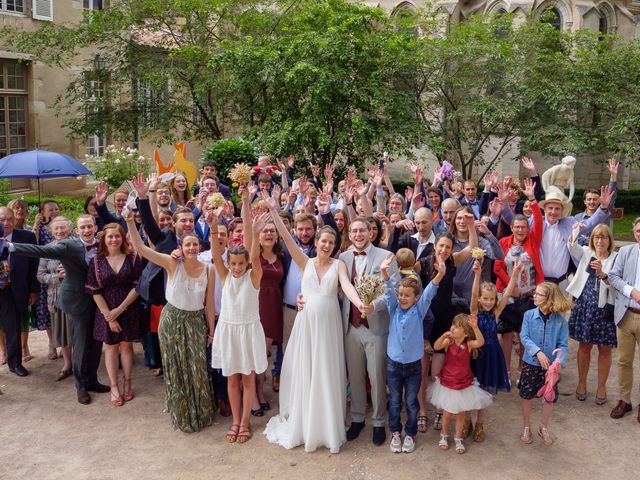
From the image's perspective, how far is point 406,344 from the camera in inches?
214

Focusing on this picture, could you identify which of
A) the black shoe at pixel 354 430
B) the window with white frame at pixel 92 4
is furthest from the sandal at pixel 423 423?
the window with white frame at pixel 92 4

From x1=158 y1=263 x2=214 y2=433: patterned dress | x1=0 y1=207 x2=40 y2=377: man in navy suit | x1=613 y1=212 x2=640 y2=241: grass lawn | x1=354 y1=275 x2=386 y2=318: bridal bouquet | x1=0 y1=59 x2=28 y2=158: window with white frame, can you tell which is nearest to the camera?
x1=354 y1=275 x2=386 y2=318: bridal bouquet

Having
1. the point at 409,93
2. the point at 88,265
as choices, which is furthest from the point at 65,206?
the point at 88,265

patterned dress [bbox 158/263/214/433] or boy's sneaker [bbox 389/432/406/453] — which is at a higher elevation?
patterned dress [bbox 158/263/214/433]

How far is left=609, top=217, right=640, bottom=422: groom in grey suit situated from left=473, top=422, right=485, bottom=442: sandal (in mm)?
1481

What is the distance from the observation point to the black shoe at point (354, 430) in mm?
5758

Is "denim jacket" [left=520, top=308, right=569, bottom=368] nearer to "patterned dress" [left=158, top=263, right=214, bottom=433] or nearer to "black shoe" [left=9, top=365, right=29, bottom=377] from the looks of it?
"patterned dress" [left=158, top=263, right=214, bottom=433]

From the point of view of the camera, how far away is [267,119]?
1538 centimetres

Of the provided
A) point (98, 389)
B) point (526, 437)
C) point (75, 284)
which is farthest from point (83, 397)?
point (526, 437)

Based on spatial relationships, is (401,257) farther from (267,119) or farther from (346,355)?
(267,119)

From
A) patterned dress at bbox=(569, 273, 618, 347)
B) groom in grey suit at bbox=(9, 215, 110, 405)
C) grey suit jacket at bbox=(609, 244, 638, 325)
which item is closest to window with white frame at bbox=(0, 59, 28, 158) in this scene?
groom in grey suit at bbox=(9, 215, 110, 405)

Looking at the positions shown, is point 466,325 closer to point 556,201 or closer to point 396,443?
point 396,443

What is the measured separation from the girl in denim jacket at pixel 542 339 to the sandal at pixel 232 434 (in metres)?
2.65

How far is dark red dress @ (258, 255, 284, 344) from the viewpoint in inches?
246
